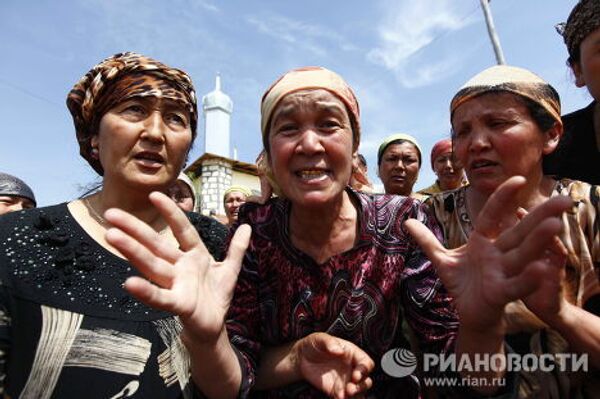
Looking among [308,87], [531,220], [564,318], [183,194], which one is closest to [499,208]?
[531,220]

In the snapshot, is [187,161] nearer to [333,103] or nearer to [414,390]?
[333,103]

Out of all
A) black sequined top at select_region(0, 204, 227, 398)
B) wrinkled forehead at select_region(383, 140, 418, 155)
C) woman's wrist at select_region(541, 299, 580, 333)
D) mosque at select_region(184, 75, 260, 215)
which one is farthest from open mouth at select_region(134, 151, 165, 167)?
mosque at select_region(184, 75, 260, 215)

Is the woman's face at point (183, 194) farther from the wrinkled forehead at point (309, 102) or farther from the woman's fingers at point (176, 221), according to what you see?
the woman's fingers at point (176, 221)

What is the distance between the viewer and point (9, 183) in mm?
5117

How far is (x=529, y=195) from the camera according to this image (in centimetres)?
225

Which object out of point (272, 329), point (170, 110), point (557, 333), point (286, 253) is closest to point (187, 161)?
point (170, 110)

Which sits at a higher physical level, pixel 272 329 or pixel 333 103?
pixel 333 103

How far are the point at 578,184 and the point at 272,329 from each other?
1.58 meters

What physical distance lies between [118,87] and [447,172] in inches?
178

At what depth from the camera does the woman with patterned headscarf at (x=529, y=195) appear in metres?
1.84

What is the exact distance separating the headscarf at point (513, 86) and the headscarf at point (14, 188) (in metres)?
4.85

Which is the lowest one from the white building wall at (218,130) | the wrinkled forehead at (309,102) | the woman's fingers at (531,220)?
the woman's fingers at (531,220)

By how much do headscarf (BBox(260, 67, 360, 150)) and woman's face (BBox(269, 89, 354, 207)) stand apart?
3 cm

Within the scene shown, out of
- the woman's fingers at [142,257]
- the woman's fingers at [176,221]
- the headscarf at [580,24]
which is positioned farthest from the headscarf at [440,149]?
the woman's fingers at [142,257]
